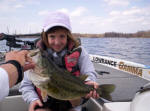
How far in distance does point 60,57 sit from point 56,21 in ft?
1.91

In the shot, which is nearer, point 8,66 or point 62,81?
point 8,66

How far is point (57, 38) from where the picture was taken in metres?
3.01

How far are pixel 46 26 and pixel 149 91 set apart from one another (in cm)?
182

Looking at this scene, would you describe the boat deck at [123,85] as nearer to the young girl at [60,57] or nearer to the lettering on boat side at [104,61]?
the young girl at [60,57]

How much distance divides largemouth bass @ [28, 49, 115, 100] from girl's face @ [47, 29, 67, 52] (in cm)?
72

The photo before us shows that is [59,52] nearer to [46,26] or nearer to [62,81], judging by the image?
[46,26]

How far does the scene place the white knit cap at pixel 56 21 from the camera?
298 centimetres

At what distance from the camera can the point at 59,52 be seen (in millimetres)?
3180

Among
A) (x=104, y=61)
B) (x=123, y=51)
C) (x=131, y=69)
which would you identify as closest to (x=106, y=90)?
(x=131, y=69)

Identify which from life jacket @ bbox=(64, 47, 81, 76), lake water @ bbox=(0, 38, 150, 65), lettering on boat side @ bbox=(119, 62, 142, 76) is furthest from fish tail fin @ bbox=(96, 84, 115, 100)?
lake water @ bbox=(0, 38, 150, 65)

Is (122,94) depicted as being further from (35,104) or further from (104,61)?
(104,61)

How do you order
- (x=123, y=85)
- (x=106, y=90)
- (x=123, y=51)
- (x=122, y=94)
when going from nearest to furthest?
(x=106, y=90) → (x=122, y=94) → (x=123, y=85) → (x=123, y=51)

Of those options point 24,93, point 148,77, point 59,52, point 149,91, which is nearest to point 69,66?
point 59,52

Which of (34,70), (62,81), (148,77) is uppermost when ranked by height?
(34,70)
